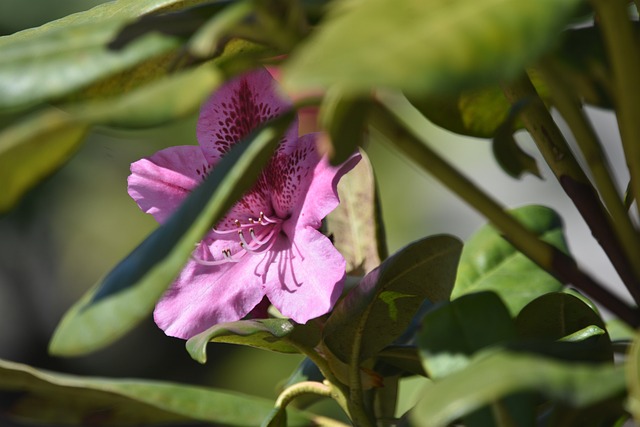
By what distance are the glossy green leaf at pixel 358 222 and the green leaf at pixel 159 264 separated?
28 cm

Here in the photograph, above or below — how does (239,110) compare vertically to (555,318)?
above

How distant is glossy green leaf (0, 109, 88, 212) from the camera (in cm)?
34

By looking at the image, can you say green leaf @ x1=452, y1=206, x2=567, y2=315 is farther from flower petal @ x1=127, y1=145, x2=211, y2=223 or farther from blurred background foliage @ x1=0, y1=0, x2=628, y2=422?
blurred background foliage @ x1=0, y1=0, x2=628, y2=422

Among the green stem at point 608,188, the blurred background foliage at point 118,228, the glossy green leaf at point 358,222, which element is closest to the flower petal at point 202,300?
the glossy green leaf at point 358,222

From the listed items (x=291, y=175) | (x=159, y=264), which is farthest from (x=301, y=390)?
(x=159, y=264)

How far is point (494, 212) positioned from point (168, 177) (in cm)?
25

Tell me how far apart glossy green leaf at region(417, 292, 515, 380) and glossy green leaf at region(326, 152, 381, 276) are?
24 cm

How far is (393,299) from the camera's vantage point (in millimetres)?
565

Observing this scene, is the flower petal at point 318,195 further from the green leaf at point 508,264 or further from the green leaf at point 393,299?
the green leaf at point 508,264

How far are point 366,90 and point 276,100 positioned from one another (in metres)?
0.29

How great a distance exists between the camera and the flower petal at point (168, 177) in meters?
0.60

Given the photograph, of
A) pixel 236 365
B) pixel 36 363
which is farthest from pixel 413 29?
pixel 36 363

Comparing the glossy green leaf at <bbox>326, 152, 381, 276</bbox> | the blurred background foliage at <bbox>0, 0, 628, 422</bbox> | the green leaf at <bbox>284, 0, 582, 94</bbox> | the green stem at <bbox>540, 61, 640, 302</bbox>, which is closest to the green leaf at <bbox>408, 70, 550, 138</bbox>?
the glossy green leaf at <bbox>326, 152, 381, 276</bbox>

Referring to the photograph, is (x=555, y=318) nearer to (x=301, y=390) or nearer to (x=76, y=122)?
(x=301, y=390)
